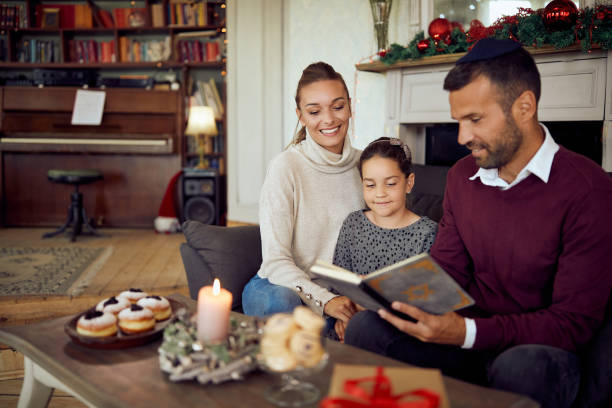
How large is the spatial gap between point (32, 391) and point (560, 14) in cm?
258

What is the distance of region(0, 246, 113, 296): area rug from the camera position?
9.43 ft

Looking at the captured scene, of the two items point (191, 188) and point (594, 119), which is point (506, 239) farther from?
point (191, 188)

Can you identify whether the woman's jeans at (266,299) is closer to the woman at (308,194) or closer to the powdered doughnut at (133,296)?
the woman at (308,194)

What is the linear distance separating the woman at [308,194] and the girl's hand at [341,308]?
0.13 meters

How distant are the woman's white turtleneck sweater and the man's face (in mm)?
606

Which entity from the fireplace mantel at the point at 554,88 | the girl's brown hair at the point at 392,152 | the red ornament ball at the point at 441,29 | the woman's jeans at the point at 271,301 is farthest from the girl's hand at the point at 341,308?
the red ornament ball at the point at 441,29

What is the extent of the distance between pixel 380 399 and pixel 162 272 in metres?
2.80

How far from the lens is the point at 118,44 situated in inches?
203

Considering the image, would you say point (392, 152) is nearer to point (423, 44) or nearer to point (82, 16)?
point (423, 44)

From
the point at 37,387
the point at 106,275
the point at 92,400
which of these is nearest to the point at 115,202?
the point at 106,275

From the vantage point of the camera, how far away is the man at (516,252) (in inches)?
A: 44.5

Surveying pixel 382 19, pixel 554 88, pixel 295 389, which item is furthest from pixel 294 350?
pixel 382 19

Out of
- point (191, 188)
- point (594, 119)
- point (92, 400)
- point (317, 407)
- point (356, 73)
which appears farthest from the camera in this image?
point (191, 188)

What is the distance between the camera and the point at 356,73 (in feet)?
12.8
